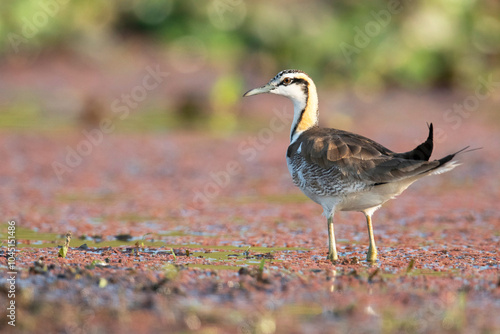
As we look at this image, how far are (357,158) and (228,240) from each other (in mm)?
1814

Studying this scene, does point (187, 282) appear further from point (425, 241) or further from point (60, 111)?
point (60, 111)

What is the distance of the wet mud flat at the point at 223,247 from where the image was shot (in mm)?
5055

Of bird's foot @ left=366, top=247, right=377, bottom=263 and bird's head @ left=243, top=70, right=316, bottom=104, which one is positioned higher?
bird's head @ left=243, top=70, right=316, bottom=104

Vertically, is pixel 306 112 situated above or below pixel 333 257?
above

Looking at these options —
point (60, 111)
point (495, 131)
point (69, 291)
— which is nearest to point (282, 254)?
point (69, 291)

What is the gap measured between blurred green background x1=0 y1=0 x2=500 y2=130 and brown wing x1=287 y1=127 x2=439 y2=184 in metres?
8.88

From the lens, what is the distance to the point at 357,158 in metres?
6.99

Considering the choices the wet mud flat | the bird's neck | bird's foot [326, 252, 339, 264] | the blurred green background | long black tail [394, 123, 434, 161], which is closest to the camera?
the wet mud flat

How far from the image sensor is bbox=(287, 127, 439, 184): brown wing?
6707mm

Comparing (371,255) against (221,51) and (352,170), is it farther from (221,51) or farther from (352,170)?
(221,51)

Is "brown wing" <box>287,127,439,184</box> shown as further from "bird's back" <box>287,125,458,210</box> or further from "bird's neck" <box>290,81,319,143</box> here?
"bird's neck" <box>290,81,319,143</box>

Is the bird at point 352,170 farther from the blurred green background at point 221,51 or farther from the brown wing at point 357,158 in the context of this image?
the blurred green background at point 221,51

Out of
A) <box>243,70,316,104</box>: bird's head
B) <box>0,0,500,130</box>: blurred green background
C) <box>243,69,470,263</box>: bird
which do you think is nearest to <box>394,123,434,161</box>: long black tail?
<box>243,69,470,263</box>: bird

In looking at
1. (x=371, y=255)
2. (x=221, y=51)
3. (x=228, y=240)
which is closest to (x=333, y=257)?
(x=371, y=255)
